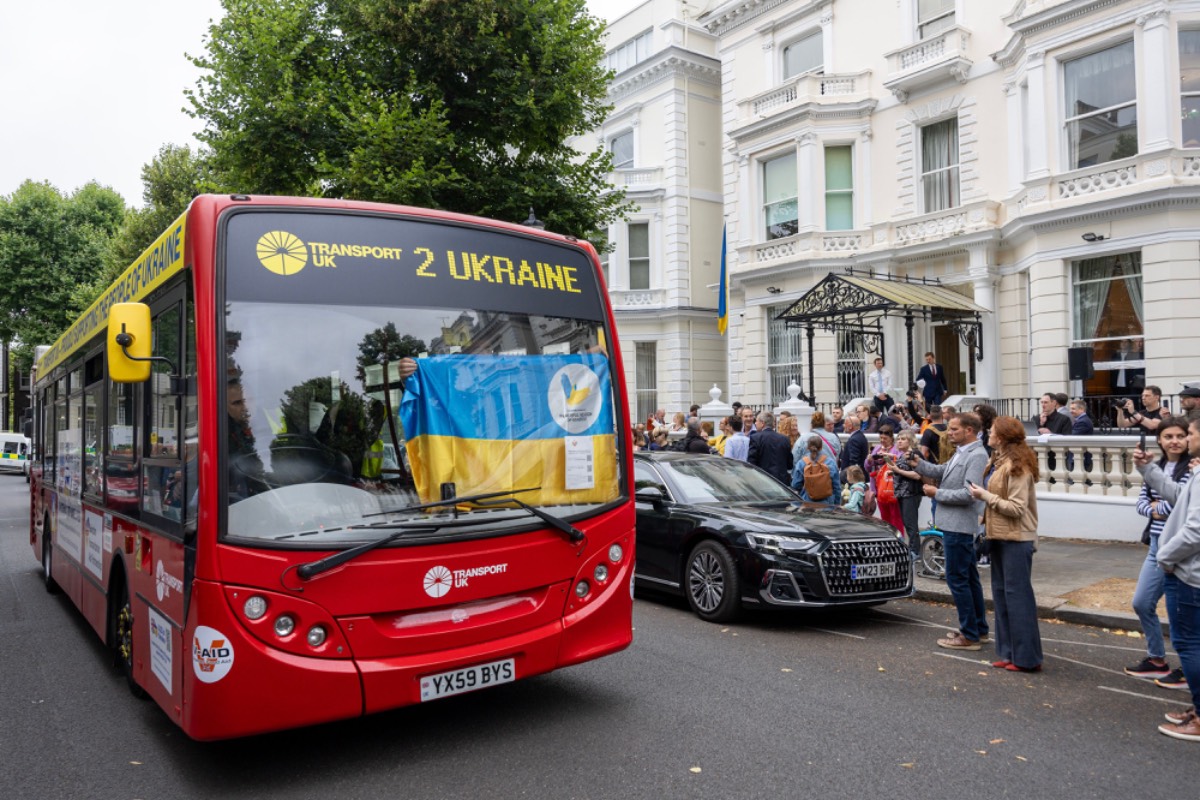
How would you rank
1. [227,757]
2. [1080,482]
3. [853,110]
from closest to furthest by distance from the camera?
[227,757] → [1080,482] → [853,110]

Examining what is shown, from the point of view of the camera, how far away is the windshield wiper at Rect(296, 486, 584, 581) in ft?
13.3

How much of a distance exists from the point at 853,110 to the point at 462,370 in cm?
1916

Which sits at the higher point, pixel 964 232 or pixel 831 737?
pixel 964 232

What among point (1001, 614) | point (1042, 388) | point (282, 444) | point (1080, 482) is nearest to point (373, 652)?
point (282, 444)

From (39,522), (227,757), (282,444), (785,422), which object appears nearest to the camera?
(282,444)

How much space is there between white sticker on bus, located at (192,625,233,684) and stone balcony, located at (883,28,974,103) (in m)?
19.3

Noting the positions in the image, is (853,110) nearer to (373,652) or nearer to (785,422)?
(785,422)

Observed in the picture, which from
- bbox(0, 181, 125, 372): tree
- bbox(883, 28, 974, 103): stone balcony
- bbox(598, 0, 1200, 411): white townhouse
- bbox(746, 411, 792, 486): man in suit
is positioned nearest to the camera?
bbox(746, 411, 792, 486): man in suit

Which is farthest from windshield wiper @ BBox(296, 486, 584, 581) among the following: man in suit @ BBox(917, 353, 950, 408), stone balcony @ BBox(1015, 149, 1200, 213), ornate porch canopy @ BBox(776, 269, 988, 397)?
stone balcony @ BBox(1015, 149, 1200, 213)

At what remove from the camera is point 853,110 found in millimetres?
21297

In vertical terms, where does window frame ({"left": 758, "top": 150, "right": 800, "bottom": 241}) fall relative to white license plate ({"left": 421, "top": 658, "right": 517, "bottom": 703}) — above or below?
above

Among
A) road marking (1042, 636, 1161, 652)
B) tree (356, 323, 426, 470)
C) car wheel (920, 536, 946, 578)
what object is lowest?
road marking (1042, 636, 1161, 652)

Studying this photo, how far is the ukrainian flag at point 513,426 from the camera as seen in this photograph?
455 centimetres

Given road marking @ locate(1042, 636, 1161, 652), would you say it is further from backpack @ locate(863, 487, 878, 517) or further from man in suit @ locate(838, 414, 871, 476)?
man in suit @ locate(838, 414, 871, 476)
